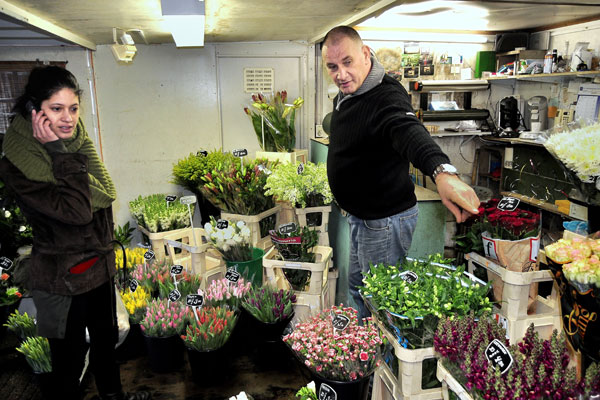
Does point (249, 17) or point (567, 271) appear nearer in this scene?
point (567, 271)

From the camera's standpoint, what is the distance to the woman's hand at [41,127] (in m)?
1.74

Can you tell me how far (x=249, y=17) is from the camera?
2961 mm

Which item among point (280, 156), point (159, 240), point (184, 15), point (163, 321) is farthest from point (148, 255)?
point (184, 15)

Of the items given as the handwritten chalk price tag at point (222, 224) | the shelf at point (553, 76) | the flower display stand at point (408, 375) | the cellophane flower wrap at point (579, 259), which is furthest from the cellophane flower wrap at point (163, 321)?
the shelf at point (553, 76)

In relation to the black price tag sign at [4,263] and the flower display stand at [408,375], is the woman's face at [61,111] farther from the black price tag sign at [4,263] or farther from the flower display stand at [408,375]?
the flower display stand at [408,375]

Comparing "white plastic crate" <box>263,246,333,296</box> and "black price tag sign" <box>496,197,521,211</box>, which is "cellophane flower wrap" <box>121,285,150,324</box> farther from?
"black price tag sign" <box>496,197,521,211</box>

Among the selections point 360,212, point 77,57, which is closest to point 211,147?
point 77,57

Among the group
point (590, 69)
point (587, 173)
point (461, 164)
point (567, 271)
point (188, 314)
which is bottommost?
point (188, 314)

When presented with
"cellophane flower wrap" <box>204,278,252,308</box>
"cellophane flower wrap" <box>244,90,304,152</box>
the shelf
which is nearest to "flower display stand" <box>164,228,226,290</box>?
"cellophane flower wrap" <box>204,278,252,308</box>

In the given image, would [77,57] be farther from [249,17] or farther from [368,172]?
[368,172]

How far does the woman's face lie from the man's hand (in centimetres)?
149

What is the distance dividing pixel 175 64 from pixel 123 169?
1.17m

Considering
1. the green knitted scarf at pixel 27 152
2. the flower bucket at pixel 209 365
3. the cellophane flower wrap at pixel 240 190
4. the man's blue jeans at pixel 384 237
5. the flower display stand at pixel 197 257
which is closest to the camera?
the green knitted scarf at pixel 27 152

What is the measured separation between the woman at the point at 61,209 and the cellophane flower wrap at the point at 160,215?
1.23 metres
